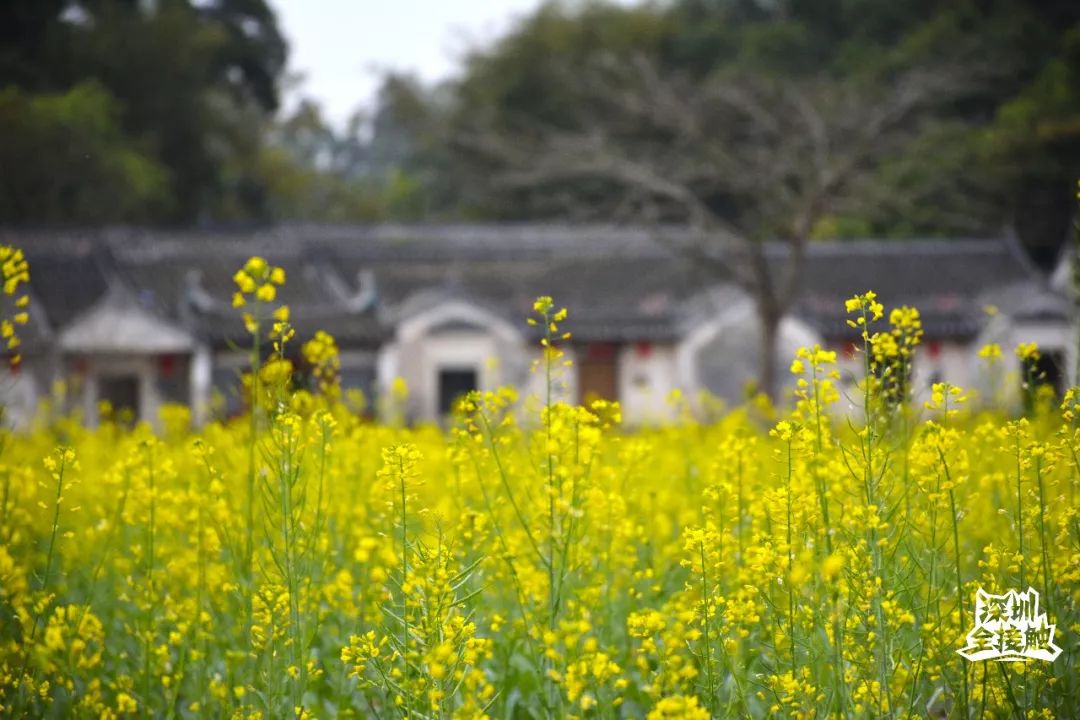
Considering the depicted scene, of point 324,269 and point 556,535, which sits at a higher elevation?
point 324,269

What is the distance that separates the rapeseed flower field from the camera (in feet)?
8.59

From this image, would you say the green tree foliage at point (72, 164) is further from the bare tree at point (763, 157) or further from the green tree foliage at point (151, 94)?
the bare tree at point (763, 157)

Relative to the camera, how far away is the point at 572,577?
3227 mm

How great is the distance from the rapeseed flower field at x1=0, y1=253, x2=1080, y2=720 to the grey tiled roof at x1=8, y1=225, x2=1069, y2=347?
13811mm

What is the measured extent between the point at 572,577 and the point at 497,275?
18369mm

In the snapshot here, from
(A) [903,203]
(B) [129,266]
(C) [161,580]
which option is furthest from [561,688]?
(B) [129,266]

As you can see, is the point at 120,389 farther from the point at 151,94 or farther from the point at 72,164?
the point at 151,94

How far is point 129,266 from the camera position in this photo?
63.8ft

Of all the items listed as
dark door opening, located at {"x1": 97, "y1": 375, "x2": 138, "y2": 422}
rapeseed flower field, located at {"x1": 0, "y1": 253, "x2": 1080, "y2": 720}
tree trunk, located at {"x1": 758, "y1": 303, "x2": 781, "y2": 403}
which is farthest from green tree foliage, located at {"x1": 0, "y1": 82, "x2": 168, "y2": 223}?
rapeseed flower field, located at {"x1": 0, "y1": 253, "x2": 1080, "y2": 720}

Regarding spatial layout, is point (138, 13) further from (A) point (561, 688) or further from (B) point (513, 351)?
(A) point (561, 688)

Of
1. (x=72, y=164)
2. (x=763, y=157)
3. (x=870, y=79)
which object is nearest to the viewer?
(x=763, y=157)

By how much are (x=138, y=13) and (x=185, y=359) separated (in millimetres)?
9251

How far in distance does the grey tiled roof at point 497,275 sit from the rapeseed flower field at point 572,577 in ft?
45.3

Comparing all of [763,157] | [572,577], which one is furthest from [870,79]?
[572,577]
